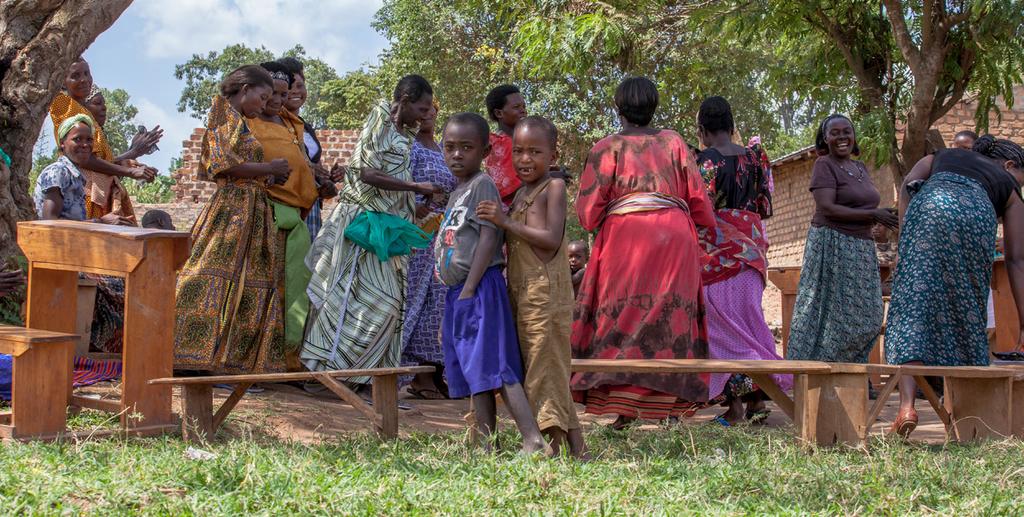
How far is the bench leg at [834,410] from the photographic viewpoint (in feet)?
15.5

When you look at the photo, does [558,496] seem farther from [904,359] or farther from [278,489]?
[904,359]

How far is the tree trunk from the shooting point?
5949mm

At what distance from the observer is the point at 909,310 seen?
5.46 meters

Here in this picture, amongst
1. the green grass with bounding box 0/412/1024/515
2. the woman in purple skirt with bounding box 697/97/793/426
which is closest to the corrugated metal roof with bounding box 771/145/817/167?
the woman in purple skirt with bounding box 697/97/793/426

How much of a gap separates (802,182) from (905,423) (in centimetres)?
1322

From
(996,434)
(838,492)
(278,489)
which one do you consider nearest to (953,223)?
(996,434)

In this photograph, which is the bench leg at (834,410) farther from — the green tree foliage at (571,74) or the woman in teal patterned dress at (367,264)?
the green tree foliage at (571,74)

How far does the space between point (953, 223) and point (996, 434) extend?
1039 millimetres

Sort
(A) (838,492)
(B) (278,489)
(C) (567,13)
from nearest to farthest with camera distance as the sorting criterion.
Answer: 1. (B) (278,489)
2. (A) (838,492)
3. (C) (567,13)

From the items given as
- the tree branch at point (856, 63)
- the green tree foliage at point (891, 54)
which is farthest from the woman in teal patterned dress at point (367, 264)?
the tree branch at point (856, 63)

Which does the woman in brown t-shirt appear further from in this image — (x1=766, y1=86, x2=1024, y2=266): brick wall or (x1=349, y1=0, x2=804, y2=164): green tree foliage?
(x1=766, y1=86, x2=1024, y2=266): brick wall

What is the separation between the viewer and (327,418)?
5.55 metres

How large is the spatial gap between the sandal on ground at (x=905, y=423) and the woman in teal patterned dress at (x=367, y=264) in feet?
8.82

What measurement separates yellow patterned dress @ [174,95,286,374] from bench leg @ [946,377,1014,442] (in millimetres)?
3640
